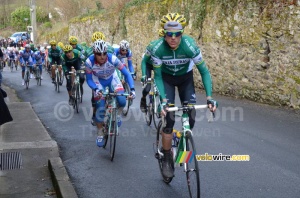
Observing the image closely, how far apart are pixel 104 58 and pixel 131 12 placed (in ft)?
56.2

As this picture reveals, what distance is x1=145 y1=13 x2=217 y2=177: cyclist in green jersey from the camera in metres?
5.30

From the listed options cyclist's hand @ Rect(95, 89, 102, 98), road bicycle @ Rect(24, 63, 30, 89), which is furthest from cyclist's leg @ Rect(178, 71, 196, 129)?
road bicycle @ Rect(24, 63, 30, 89)

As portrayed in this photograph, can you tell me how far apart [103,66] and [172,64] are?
2.33 meters

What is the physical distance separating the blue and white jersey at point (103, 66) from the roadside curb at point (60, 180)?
179 centimetres

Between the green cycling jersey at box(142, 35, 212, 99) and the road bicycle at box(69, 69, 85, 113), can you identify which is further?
the road bicycle at box(69, 69, 85, 113)

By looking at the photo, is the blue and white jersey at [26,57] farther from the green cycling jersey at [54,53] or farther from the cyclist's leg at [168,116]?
the cyclist's leg at [168,116]

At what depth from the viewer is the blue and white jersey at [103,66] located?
25.0ft

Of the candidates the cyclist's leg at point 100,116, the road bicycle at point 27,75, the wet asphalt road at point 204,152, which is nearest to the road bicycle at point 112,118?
the cyclist's leg at point 100,116

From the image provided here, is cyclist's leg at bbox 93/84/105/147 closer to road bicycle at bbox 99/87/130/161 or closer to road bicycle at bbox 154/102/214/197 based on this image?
road bicycle at bbox 99/87/130/161

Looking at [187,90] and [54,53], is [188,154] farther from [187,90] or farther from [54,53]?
[54,53]

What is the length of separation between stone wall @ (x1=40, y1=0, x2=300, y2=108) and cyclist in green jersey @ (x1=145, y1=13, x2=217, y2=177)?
247 inches

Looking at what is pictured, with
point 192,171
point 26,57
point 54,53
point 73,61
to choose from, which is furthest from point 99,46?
point 26,57

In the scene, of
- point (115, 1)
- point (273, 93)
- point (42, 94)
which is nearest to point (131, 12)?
point (115, 1)

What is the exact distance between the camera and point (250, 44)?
13156 mm
